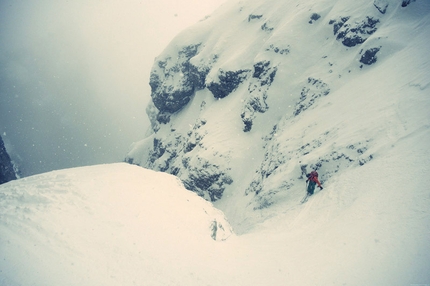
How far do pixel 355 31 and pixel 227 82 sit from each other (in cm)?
1992

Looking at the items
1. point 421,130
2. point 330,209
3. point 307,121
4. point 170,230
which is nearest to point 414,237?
point 330,209

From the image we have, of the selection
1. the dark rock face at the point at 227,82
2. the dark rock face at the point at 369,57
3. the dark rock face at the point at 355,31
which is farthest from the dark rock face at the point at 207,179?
the dark rock face at the point at 355,31

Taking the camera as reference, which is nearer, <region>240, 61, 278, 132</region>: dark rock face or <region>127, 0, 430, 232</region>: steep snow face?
<region>127, 0, 430, 232</region>: steep snow face

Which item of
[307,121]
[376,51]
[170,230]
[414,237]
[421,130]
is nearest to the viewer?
[414,237]

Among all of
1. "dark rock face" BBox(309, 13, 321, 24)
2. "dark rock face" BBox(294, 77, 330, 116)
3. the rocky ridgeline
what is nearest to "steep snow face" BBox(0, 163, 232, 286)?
the rocky ridgeline

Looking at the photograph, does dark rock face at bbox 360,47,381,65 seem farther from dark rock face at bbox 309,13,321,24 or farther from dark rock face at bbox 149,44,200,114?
dark rock face at bbox 149,44,200,114

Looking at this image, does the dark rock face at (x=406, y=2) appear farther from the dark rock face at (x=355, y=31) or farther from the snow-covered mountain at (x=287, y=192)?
the dark rock face at (x=355, y=31)

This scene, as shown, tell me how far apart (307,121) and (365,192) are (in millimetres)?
13630

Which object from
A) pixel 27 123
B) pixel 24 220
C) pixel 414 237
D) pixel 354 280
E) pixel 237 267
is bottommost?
pixel 237 267

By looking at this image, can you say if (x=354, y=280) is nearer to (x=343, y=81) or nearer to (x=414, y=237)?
(x=414, y=237)

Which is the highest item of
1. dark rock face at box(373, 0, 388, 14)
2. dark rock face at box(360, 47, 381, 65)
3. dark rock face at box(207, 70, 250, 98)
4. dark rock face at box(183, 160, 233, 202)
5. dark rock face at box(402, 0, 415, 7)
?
dark rock face at box(373, 0, 388, 14)

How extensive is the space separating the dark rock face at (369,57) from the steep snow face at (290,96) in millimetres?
81

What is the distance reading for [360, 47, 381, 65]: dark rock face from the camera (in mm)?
19934

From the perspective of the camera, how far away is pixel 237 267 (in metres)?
7.97
